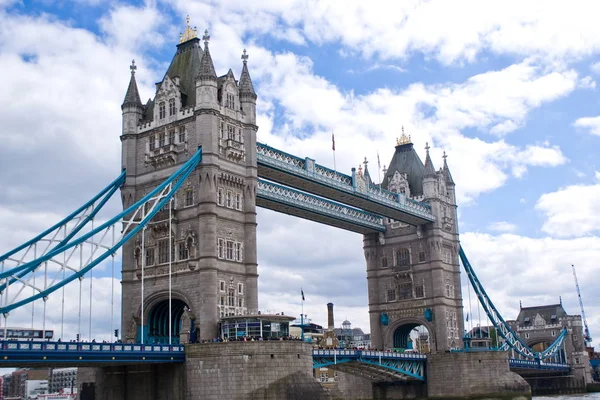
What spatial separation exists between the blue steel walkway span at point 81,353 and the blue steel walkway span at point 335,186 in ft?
67.5

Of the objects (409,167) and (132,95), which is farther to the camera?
(409,167)

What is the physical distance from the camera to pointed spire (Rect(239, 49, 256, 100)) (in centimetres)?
6700

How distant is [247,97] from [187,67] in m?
6.10

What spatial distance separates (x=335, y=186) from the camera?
78438 millimetres

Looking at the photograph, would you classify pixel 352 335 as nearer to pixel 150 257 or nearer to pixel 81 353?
pixel 150 257

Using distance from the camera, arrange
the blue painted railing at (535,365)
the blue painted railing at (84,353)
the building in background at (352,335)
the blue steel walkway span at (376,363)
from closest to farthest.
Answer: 1. the blue painted railing at (84,353)
2. the blue steel walkway span at (376,363)
3. the blue painted railing at (535,365)
4. the building in background at (352,335)

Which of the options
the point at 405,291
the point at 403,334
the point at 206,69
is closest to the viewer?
the point at 206,69

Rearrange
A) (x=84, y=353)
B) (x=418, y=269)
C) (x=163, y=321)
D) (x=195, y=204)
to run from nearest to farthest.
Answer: (x=84, y=353) → (x=195, y=204) → (x=163, y=321) → (x=418, y=269)

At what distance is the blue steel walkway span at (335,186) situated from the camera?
2788 inches

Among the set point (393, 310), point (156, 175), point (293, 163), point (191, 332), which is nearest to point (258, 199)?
point (293, 163)

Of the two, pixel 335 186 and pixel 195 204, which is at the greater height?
pixel 335 186

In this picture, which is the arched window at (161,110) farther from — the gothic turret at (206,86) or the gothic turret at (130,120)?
the gothic turret at (206,86)

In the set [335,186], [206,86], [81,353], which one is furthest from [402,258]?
[81,353]

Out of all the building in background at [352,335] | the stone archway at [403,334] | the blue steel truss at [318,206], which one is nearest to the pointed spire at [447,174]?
the blue steel truss at [318,206]
